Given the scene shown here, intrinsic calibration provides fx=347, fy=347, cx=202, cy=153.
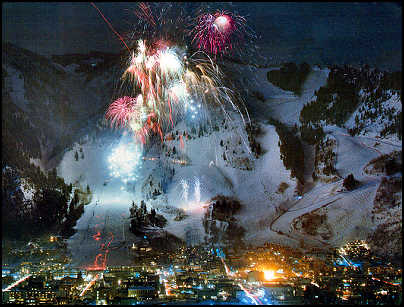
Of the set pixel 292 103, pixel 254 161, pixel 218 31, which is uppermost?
pixel 218 31

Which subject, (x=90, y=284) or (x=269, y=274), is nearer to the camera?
(x=90, y=284)

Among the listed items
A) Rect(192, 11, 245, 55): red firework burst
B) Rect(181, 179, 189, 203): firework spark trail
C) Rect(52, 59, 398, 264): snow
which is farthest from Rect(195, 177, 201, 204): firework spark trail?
Rect(192, 11, 245, 55): red firework burst

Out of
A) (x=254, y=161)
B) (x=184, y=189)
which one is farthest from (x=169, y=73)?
(x=254, y=161)

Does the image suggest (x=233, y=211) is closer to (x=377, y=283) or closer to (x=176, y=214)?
(x=176, y=214)

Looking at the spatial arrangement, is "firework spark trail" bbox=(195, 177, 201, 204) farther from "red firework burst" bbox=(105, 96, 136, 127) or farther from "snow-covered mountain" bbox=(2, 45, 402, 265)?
"red firework burst" bbox=(105, 96, 136, 127)

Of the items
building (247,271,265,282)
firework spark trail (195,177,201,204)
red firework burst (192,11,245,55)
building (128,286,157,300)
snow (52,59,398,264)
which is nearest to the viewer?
building (128,286,157,300)

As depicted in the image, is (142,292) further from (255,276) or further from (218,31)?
(218,31)

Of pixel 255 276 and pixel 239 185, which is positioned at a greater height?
pixel 239 185
